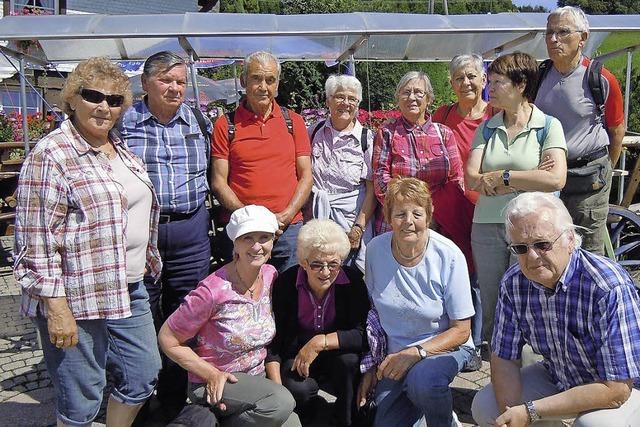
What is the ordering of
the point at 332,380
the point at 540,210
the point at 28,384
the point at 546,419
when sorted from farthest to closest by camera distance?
1. the point at 28,384
2. the point at 332,380
3. the point at 546,419
4. the point at 540,210

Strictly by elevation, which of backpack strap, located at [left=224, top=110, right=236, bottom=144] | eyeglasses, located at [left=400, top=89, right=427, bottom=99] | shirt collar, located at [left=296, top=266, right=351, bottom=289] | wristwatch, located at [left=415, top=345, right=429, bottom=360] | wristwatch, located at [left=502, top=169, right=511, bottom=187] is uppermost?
eyeglasses, located at [left=400, top=89, right=427, bottom=99]

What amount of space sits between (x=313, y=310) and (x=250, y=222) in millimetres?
602

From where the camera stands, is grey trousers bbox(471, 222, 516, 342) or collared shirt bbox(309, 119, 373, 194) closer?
grey trousers bbox(471, 222, 516, 342)

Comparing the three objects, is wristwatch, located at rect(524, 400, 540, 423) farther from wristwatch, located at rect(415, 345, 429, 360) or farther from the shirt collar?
the shirt collar

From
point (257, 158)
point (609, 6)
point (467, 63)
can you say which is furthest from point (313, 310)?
point (609, 6)

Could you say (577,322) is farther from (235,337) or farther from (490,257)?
(235,337)

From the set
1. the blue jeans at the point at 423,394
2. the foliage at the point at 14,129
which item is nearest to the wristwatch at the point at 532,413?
the blue jeans at the point at 423,394

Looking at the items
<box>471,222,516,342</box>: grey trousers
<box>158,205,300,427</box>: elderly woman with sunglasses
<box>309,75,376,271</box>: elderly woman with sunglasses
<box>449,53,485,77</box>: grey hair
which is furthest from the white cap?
<box>449,53,485,77</box>: grey hair

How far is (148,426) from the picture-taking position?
3.43 m

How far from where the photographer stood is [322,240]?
3051 millimetres

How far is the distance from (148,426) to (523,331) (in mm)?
2157

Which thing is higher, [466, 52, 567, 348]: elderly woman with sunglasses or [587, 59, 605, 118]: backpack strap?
[587, 59, 605, 118]: backpack strap

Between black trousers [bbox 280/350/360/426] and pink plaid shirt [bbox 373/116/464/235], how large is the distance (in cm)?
112

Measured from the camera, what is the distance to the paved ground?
11.8ft
